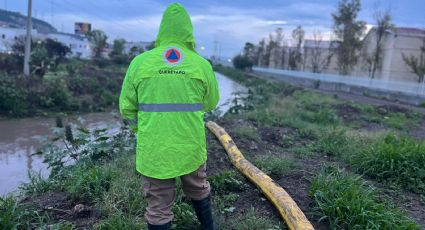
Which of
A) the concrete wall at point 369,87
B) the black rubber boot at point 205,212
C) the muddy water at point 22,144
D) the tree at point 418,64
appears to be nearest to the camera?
the black rubber boot at point 205,212

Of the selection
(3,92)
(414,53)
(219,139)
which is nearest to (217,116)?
(219,139)

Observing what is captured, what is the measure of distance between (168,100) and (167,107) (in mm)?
56

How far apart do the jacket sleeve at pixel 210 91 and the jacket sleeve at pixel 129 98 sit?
61 cm

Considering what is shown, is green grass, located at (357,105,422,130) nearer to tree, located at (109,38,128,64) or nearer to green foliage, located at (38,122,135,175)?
green foliage, located at (38,122,135,175)

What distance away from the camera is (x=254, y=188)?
4852 millimetres

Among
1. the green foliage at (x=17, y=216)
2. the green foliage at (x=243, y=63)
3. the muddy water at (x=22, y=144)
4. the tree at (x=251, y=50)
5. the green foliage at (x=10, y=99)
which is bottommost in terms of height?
the muddy water at (x=22, y=144)

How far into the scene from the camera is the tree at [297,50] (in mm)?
59812

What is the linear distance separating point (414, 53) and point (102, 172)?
36.9 m

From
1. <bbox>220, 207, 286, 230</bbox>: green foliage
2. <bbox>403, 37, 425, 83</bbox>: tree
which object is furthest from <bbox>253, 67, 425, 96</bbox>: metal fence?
<bbox>220, 207, 286, 230</bbox>: green foliage

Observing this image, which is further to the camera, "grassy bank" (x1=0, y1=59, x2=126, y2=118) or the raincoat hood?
"grassy bank" (x1=0, y1=59, x2=126, y2=118)

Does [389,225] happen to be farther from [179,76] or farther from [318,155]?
[318,155]

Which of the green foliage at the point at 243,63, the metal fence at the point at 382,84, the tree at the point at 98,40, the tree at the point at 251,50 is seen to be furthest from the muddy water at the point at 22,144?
the tree at the point at 251,50

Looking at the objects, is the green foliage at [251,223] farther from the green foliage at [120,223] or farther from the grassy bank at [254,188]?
the green foliage at [120,223]

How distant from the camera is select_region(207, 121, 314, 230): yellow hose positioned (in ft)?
12.0
